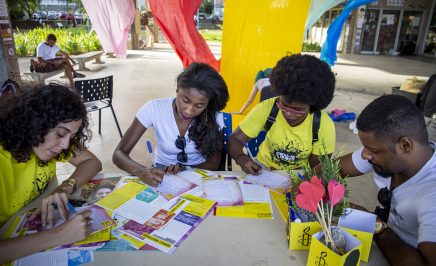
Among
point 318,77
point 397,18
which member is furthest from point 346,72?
point 318,77

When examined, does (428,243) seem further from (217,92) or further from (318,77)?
(217,92)

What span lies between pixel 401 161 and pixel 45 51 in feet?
24.8

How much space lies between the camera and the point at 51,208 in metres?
1.12

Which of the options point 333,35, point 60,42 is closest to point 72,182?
point 333,35

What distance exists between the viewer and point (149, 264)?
3.15 ft

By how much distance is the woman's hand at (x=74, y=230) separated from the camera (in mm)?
993

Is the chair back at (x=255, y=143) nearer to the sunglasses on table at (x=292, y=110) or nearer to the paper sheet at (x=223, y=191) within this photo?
the sunglasses on table at (x=292, y=110)

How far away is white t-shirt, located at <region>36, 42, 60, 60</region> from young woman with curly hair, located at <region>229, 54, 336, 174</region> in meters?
6.57

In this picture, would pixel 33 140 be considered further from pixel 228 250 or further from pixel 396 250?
pixel 396 250

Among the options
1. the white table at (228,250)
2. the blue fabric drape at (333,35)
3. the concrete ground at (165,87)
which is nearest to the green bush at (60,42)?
the concrete ground at (165,87)

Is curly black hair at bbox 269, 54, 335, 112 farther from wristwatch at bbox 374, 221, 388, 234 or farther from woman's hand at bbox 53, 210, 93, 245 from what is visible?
woman's hand at bbox 53, 210, 93, 245

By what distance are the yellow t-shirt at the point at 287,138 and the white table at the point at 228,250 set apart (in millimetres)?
637

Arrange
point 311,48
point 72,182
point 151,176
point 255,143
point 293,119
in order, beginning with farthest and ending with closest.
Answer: point 311,48, point 255,143, point 293,119, point 151,176, point 72,182

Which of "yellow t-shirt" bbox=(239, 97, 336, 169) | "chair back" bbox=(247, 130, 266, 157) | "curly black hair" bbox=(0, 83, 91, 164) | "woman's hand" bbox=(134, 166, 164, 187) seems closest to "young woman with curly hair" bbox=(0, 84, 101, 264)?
"curly black hair" bbox=(0, 83, 91, 164)
